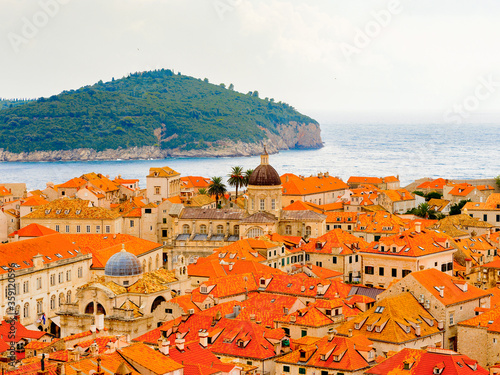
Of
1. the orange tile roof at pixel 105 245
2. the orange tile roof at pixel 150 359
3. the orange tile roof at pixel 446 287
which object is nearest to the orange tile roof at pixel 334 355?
the orange tile roof at pixel 150 359

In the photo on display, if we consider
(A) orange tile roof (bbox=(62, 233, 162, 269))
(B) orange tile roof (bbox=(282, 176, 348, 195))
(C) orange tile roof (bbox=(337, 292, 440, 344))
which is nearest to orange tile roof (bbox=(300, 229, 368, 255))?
(A) orange tile roof (bbox=(62, 233, 162, 269))

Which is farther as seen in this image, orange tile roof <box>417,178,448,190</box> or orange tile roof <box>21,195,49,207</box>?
orange tile roof <box>417,178,448,190</box>

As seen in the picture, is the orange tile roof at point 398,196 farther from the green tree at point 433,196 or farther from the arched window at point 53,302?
the arched window at point 53,302

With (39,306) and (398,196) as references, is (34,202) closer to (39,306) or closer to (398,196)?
(39,306)

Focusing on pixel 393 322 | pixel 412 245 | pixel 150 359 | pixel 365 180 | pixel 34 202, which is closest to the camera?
pixel 150 359

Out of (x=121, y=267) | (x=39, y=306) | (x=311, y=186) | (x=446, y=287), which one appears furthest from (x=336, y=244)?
(x=311, y=186)

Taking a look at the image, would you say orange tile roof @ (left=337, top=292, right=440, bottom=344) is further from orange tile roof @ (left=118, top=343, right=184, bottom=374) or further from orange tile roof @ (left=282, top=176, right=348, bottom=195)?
orange tile roof @ (left=282, top=176, right=348, bottom=195)
